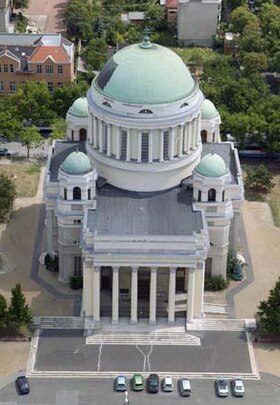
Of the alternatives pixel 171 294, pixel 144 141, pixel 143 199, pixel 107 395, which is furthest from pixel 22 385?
pixel 144 141

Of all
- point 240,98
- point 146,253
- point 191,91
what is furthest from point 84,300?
point 240,98

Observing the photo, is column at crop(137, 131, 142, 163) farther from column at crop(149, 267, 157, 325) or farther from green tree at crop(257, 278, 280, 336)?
green tree at crop(257, 278, 280, 336)

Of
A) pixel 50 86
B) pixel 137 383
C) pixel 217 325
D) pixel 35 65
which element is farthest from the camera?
pixel 50 86

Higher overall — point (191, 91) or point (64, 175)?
point (191, 91)

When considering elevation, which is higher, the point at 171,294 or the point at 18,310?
the point at 171,294

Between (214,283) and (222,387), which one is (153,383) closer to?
(222,387)

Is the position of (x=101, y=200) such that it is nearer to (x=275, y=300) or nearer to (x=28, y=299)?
(x=28, y=299)
